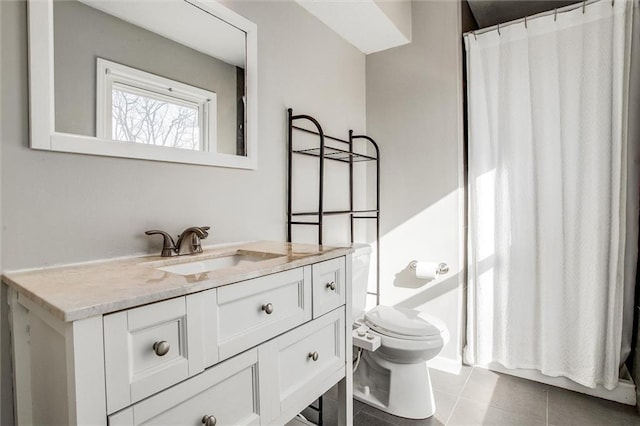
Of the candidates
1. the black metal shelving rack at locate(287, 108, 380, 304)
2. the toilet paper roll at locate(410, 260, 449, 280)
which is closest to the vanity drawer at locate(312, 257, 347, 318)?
the black metal shelving rack at locate(287, 108, 380, 304)

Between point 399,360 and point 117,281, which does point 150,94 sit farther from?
point 399,360

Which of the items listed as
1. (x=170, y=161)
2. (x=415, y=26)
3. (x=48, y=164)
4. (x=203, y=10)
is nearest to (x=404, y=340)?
(x=170, y=161)

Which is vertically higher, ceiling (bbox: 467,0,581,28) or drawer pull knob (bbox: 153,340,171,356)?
ceiling (bbox: 467,0,581,28)

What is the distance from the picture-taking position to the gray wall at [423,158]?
2.17 metres

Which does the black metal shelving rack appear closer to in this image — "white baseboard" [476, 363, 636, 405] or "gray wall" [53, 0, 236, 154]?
"gray wall" [53, 0, 236, 154]

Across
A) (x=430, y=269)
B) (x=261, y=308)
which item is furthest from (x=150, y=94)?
(x=430, y=269)

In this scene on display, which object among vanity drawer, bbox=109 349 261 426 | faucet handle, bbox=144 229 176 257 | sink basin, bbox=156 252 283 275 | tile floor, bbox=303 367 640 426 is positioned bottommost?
tile floor, bbox=303 367 640 426

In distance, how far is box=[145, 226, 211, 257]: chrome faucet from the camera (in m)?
1.21

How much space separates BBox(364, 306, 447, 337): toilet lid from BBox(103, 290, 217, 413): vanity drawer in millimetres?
1100

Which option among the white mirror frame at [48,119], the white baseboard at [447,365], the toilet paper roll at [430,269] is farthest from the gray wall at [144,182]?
the white baseboard at [447,365]

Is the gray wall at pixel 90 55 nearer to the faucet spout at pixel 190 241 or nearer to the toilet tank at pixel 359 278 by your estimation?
the faucet spout at pixel 190 241

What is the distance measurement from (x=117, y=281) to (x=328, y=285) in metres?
0.68

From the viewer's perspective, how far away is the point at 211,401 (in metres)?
0.87

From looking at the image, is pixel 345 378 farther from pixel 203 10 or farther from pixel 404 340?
pixel 203 10
